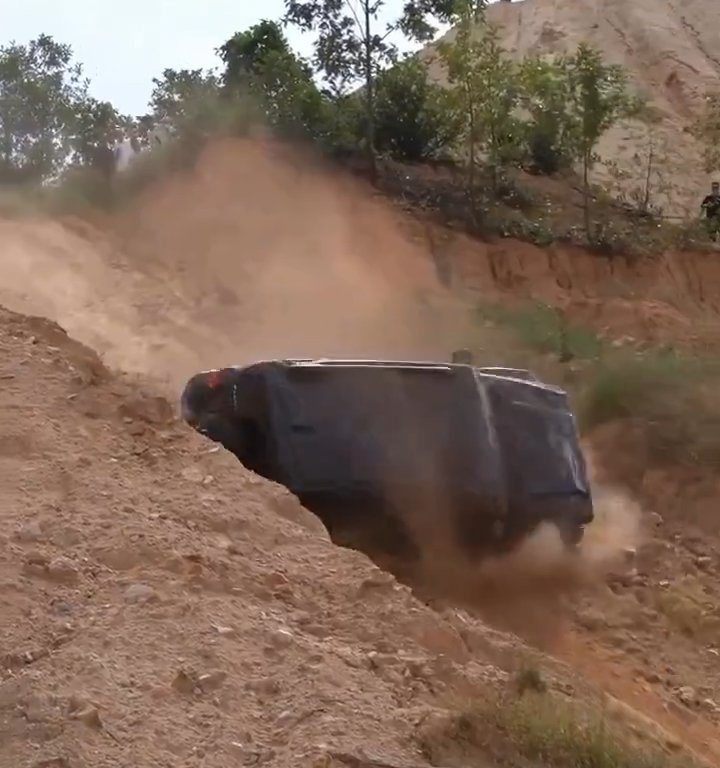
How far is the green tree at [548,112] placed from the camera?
2373cm

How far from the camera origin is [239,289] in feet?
61.8

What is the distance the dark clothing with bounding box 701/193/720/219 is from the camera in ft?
79.5

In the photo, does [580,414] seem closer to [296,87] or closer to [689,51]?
[296,87]

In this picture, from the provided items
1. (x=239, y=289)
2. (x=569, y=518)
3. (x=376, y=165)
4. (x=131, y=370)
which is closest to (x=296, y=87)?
(x=376, y=165)

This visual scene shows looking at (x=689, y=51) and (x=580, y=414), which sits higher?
(x=689, y=51)

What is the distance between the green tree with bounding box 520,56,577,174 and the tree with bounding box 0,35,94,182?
8032mm

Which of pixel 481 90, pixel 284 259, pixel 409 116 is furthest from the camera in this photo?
pixel 409 116

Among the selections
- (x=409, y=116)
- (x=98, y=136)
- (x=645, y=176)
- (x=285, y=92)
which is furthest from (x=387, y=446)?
(x=645, y=176)

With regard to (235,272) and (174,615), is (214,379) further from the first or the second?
(235,272)

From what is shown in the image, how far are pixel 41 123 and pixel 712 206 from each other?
12266 millimetres

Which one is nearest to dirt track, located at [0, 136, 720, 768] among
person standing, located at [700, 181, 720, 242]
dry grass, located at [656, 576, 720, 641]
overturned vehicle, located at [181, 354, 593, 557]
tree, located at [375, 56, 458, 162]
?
dry grass, located at [656, 576, 720, 641]

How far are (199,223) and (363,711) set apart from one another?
16.4m

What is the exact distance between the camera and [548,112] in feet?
79.2

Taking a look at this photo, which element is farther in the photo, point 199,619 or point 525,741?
point 199,619
